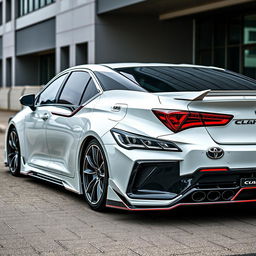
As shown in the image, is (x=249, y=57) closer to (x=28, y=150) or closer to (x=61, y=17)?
(x=61, y=17)

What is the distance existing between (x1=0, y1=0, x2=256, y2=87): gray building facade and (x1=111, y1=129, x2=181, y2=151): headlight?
17028 millimetres

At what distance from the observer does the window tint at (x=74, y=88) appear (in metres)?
7.36

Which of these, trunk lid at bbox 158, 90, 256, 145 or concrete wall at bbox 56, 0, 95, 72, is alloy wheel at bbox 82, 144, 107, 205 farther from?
concrete wall at bbox 56, 0, 95, 72

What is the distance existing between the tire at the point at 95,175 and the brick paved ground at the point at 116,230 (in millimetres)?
135

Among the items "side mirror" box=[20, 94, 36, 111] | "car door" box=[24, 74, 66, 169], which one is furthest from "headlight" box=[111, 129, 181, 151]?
"side mirror" box=[20, 94, 36, 111]

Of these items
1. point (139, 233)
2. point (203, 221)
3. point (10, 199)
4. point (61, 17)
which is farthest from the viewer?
point (61, 17)

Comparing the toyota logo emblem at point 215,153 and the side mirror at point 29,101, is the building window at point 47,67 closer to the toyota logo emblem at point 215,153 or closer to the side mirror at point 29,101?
the side mirror at point 29,101

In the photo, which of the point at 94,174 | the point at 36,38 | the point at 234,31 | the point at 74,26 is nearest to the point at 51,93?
the point at 94,174

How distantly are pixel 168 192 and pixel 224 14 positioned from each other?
21.3 m

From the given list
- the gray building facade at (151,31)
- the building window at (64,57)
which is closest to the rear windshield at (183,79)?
the gray building facade at (151,31)

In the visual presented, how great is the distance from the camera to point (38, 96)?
8.68 metres

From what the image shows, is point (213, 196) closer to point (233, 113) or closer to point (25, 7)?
point (233, 113)

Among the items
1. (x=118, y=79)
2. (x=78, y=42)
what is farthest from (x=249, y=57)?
(x=118, y=79)

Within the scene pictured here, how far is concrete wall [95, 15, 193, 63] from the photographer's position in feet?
92.8
